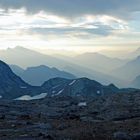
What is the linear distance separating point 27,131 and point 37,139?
27.1 ft

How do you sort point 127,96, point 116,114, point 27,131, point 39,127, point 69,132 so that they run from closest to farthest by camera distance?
1. point 69,132
2. point 27,131
3. point 39,127
4. point 116,114
5. point 127,96

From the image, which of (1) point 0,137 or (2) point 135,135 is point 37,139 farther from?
(2) point 135,135

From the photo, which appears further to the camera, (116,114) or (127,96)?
(127,96)

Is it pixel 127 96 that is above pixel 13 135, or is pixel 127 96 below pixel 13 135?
above

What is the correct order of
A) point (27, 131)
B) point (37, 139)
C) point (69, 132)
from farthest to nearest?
point (27, 131) → point (69, 132) → point (37, 139)

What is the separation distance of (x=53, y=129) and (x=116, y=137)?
12822 millimetres

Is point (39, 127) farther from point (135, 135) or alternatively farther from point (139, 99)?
point (139, 99)

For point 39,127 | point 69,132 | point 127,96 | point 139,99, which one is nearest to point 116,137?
point 69,132

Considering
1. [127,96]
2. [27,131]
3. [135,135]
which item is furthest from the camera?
[127,96]

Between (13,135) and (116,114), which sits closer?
(13,135)

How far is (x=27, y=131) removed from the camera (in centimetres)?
4881

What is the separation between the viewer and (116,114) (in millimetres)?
78562

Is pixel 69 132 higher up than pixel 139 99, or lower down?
lower down

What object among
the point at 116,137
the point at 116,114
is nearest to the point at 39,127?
the point at 116,137
